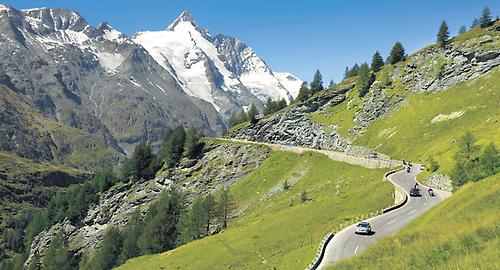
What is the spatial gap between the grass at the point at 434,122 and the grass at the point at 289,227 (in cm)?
1841

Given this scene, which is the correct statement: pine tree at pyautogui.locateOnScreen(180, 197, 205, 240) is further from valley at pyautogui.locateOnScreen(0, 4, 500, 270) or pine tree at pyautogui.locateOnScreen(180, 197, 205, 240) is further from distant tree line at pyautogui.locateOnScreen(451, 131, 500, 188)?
distant tree line at pyautogui.locateOnScreen(451, 131, 500, 188)

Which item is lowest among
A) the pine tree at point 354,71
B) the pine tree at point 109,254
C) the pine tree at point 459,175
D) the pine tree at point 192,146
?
the pine tree at point 459,175

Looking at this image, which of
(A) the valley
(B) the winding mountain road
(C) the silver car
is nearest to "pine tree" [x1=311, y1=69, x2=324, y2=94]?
(A) the valley

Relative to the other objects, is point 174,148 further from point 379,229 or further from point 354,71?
point 379,229

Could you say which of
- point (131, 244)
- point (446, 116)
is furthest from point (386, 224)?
point (131, 244)

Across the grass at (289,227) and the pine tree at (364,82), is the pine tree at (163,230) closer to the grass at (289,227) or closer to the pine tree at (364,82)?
the grass at (289,227)

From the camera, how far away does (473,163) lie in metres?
51.4

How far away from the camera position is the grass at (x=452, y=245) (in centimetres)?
1931

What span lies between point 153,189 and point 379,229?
11247cm

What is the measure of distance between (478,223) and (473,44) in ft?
368

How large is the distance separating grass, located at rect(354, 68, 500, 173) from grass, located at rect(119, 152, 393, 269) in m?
18.4

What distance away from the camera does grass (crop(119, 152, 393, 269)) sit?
159 ft

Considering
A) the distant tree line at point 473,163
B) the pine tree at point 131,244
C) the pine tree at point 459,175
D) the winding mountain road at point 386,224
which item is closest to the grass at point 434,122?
the winding mountain road at point 386,224

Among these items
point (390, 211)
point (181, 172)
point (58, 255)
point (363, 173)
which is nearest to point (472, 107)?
point (363, 173)
